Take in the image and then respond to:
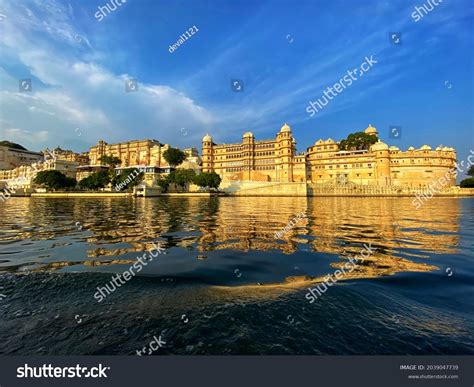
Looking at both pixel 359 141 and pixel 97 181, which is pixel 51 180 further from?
pixel 359 141

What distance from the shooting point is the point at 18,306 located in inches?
165

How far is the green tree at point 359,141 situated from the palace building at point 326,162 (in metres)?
2.69

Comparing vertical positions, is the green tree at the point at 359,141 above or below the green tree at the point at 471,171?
above

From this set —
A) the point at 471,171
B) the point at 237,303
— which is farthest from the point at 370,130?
the point at 237,303

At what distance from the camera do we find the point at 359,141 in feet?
304

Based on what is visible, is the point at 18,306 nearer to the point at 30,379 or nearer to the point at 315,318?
the point at 30,379

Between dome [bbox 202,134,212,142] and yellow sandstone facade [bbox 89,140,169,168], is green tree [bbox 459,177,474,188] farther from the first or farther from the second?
yellow sandstone facade [bbox 89,140,169,168]

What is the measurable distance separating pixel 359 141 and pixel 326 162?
51.8 feet

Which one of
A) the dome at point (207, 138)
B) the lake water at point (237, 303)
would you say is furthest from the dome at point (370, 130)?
the lake water at point (237, 303)

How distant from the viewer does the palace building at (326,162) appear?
3219 inches

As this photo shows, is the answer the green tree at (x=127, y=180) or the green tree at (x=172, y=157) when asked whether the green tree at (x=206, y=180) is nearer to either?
the green tree at (x=127, y=180)

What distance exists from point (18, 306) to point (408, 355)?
5.89 meters

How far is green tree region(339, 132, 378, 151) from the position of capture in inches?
3617

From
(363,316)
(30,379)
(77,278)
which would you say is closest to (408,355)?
(363,316)
